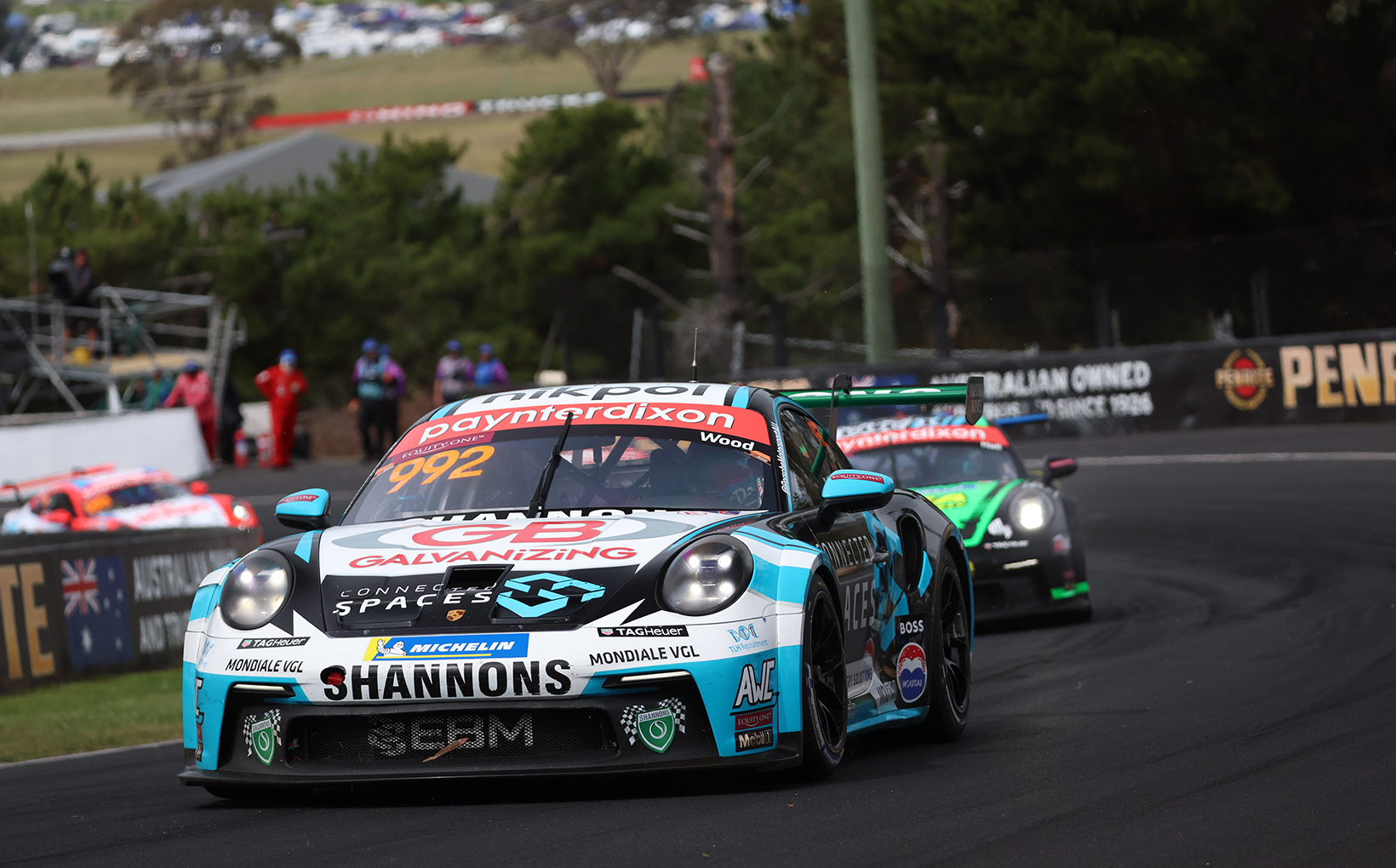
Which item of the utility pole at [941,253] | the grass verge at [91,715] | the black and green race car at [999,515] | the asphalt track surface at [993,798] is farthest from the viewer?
the utility pole at [941,253]

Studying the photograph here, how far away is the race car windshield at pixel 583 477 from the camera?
21.0 ft

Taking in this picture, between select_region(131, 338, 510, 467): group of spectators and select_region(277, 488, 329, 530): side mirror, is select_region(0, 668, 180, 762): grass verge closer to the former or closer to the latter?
Result: select_region(277, 488, 329, 530): side mirror

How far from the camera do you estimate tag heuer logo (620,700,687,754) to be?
541 centimetres

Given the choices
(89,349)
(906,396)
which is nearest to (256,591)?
(906,396)

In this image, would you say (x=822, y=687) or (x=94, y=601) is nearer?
(x=822, y=687)

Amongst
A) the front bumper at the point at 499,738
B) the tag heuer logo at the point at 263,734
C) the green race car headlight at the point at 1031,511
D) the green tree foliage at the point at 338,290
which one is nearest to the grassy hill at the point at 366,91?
the green tree foliage at the point at 338,290

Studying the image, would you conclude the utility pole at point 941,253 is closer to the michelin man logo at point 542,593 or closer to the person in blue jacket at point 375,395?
the person in blue jacket at point 375,395

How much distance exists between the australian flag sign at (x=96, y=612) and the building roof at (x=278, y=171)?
53569mm

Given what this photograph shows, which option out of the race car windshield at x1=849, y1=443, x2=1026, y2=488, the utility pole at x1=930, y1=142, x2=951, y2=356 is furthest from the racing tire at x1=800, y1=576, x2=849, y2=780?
the utility pole at x1=930, y1=142, x2=951, y2=356

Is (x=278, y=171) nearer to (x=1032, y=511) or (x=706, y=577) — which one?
(x=1032, y=511)

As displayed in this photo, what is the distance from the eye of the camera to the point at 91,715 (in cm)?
1080

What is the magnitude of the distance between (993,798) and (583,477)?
69.7 inches

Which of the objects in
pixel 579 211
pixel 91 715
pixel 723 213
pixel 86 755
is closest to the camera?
pixel 86 755

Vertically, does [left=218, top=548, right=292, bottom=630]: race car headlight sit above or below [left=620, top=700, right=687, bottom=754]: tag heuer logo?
above
